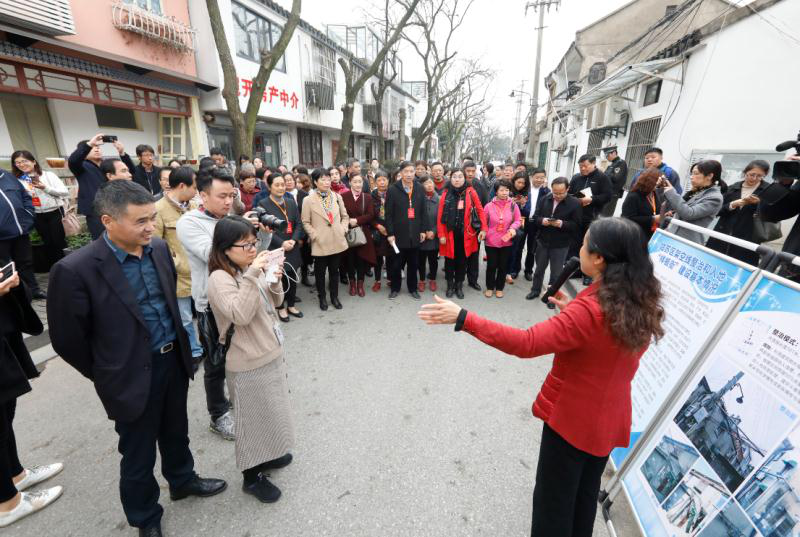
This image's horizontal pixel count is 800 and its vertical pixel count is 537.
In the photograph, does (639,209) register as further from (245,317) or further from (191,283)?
(191,283)

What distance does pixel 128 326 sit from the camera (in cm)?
177

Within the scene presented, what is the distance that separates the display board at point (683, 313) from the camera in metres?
1.88

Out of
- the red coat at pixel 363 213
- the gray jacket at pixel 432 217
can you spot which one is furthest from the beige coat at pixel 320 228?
the gray jacket at pixel 432 217

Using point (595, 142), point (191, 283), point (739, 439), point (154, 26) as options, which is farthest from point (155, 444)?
point (595, 142)

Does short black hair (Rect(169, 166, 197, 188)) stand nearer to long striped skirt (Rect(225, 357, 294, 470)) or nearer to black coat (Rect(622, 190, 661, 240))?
long striped skirt (Rect(225, 357, 294, 470))

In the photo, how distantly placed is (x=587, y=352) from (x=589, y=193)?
5111mm

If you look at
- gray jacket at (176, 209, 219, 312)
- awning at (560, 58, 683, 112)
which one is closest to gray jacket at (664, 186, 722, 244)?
gray jacket at (176, 209, 219, 312)

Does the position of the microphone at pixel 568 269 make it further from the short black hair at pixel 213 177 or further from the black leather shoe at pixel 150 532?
the black leather shoe at pixel 150 532

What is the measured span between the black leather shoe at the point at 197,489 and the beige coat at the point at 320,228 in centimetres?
305

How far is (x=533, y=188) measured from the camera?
20.0ft

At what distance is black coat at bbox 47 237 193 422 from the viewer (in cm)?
164

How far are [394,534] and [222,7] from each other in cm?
1326

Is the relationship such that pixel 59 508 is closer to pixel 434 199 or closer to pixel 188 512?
pixel 188 512

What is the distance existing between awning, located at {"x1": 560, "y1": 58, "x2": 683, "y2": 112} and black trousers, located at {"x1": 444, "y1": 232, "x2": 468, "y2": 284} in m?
6.77
